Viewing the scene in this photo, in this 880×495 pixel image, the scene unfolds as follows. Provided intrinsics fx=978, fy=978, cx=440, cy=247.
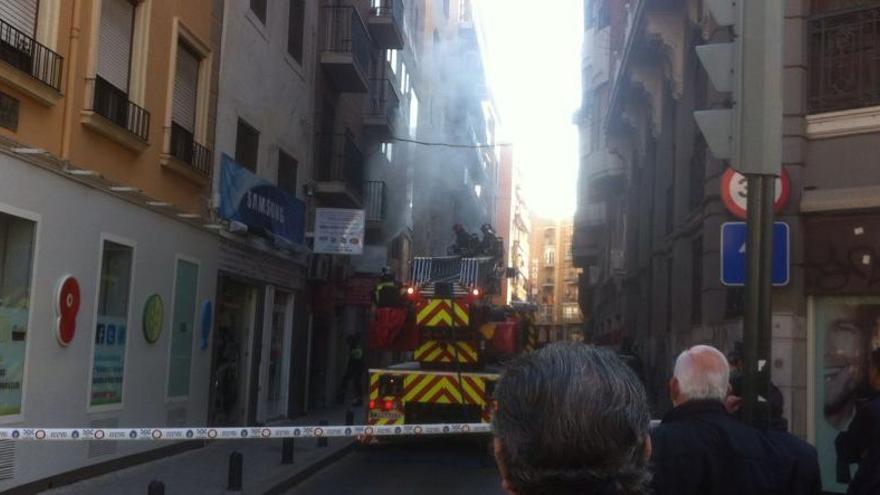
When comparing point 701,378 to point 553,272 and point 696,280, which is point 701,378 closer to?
point 696,280

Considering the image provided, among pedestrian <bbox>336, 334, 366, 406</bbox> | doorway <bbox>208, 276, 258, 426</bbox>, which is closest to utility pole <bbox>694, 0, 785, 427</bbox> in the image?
doorway <bbox>208, 276, 258, 426</bbox>

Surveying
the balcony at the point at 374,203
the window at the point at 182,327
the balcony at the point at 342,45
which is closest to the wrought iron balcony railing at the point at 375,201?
the balcony at the point at 374,203

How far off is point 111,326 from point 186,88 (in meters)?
3.89

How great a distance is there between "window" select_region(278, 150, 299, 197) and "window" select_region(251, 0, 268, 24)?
259 centimetres

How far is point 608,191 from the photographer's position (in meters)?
33.6

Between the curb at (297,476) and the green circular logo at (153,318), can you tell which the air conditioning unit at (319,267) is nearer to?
the curb at (297,476)

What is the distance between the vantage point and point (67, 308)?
10.2 meters

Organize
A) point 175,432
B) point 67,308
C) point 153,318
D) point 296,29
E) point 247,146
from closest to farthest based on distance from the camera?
point 175,432 < point 67,308 < point 153,318 < point 247,146 < point 296,29

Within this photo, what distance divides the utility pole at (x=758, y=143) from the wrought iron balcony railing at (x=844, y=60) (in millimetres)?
6582

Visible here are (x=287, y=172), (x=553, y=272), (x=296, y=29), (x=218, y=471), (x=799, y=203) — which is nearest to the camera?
(x=799, y=203)

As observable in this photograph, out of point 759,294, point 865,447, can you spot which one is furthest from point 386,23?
point 865,447

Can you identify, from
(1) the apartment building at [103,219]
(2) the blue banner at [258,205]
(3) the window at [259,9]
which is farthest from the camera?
(3) the window at [259,9]

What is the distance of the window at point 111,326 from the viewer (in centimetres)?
1120

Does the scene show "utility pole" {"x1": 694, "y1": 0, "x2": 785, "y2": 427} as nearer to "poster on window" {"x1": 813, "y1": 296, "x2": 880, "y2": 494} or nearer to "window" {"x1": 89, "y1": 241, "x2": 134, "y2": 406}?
"poster on window" {"x1": 813, "y1": 296, "x2": 880, "y2": 494}
